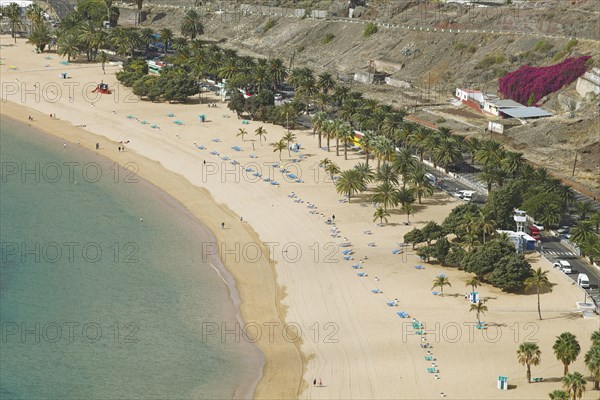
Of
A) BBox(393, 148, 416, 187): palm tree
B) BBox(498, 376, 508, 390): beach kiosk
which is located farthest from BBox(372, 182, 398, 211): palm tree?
BBox(498, 376, 508, 390): beach kiosk

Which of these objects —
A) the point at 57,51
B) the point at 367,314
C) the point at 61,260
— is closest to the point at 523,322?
the point at 367,314

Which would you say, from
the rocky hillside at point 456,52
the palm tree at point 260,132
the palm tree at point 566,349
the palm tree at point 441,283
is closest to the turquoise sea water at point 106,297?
the palm tree at point 441,283

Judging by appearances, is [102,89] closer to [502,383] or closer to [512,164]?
[512,164]

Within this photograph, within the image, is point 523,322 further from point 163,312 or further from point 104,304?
point 104,304

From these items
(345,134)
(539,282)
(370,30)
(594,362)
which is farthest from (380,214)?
(370,30)

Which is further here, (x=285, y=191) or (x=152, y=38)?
(x=152, y=38)

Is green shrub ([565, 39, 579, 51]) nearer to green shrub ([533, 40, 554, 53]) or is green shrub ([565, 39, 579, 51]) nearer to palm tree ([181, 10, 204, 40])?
green shrub ([533, 40, 554, 53])
